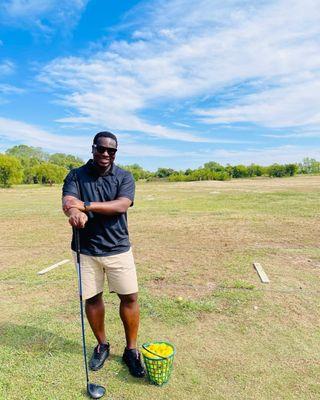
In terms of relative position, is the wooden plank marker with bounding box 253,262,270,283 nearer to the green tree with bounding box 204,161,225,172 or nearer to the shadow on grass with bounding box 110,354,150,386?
the shadow on grass with bounding box 110,354,150,386

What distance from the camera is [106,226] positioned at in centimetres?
292

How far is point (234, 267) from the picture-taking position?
20.5 ft

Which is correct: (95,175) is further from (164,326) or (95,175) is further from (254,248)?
(254,248)

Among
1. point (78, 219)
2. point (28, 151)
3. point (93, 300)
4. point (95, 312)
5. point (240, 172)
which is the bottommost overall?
point (95, 312)

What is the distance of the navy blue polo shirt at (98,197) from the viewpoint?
114 inches

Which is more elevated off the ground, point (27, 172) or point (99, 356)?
point (27, 172)

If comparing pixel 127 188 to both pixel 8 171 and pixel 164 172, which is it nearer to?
pixel 8 171

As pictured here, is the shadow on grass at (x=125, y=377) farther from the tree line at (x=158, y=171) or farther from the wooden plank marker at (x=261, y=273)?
the tree line at (x=158, y=171)

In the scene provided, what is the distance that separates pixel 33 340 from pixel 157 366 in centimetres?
172

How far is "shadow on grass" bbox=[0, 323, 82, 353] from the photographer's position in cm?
351

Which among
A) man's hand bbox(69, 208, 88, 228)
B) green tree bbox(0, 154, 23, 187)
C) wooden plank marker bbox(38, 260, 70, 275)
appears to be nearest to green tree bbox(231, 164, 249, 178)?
green tree bbox(0, 154, 23, 187)

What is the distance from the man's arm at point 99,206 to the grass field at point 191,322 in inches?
63.0

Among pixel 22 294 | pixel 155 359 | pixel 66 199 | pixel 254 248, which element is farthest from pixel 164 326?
pixel 254 248

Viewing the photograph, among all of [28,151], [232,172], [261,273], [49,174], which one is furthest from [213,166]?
[261,273]
